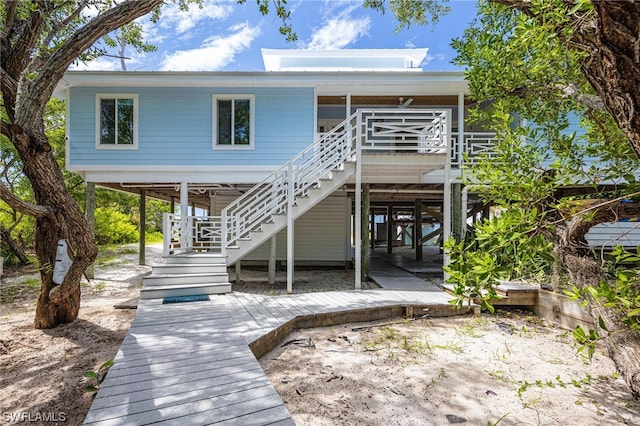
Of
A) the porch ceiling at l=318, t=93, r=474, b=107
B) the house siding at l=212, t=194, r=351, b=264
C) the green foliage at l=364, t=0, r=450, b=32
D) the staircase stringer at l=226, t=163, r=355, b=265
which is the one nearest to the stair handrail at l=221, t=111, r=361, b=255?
the staircase stringer at l=226, t=163, r=355, b=265

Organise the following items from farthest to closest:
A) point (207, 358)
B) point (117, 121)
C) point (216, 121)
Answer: point (216, 121) < point (117, 121) < point (207, 358)

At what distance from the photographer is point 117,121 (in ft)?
26.0

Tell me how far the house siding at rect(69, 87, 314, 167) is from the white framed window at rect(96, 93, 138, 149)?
118mm

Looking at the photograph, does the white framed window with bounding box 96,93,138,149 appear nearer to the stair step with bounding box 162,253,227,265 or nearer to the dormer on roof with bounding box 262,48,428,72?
the stair step with bounding box 162,253,227,265

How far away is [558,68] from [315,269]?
807 centimetres

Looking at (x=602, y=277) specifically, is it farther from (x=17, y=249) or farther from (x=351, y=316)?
(x=17, y=249)

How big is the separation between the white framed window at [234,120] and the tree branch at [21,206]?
436 centimetres

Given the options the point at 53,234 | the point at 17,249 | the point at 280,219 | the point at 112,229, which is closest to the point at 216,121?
the point at 280,219

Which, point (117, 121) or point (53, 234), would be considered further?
point (117, 121)

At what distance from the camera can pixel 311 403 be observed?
112 inches

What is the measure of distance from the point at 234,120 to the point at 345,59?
27.3 ft

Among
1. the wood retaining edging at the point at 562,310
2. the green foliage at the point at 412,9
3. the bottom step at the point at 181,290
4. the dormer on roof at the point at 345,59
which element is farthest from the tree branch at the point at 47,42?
the dormer on roof at the point at 345,59

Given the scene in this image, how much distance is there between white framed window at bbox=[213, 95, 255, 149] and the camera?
8.02m

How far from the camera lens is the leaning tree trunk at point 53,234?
4129 millimetres
